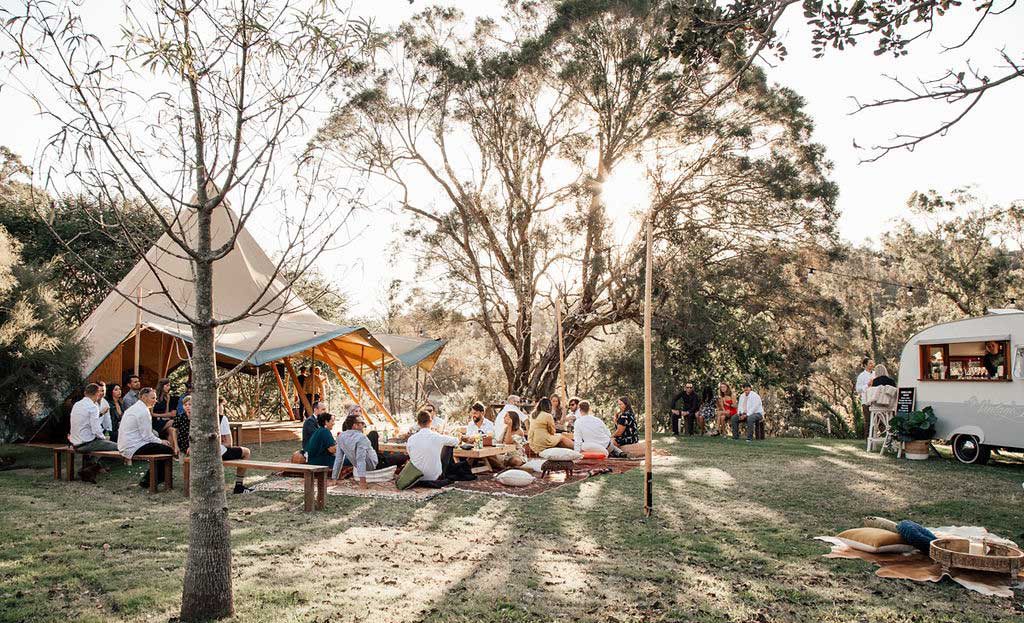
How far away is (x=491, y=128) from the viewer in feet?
60.3

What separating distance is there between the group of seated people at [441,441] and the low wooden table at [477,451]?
68 millimetres

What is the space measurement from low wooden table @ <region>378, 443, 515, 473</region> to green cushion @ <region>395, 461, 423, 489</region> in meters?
0.81

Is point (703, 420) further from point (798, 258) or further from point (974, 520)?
point (974, 520)

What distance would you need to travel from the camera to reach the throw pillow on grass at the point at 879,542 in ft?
17.6

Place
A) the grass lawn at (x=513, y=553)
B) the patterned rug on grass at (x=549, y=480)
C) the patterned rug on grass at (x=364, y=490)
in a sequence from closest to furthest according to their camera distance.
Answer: the grass lawn at (x=513, y=553) < the patterned rug on grass at (x=364, y=490) < the patterned rug on grass at (x=549, y=480)

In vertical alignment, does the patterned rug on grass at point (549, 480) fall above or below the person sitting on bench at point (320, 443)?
below

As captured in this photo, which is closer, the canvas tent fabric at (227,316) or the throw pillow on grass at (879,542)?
the throw pillow on grass at (879,542)

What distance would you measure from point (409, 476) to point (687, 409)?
9.75m

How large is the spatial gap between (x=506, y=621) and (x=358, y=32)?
3.16m

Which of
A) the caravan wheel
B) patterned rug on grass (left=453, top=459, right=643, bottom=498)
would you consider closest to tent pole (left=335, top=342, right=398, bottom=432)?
patterned rug on grass (left=453, top=459, right=643, bottom=498)

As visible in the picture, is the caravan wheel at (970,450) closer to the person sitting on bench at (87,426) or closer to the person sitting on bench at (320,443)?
the person sitting on bench at (320,443)

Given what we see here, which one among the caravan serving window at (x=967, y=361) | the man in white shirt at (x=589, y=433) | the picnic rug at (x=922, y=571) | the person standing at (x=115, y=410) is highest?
the caravan serving window at (x=967, y=361)

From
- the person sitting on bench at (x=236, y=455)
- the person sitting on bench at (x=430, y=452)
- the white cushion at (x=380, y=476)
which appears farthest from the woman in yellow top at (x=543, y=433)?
the person sitting on bench at (x=236, y=455)

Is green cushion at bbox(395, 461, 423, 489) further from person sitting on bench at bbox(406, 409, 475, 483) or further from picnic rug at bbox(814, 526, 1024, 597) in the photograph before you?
picnic rug at bbox(814, 526, 1024, 597)
